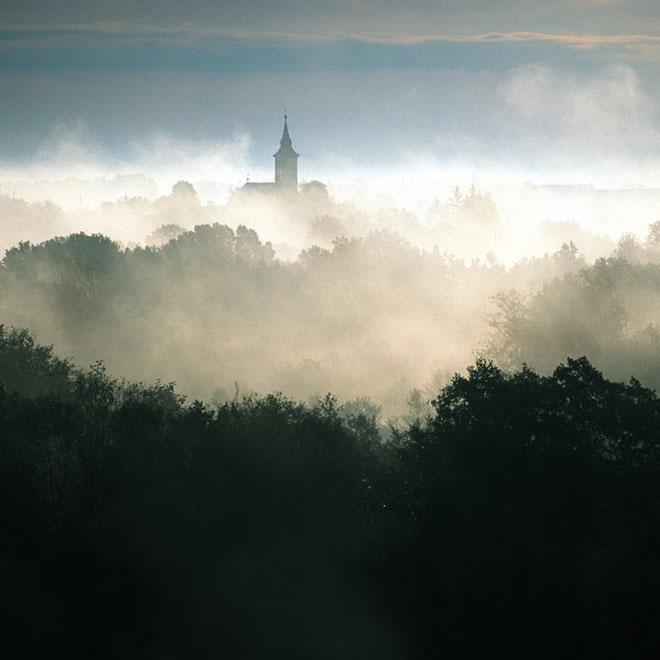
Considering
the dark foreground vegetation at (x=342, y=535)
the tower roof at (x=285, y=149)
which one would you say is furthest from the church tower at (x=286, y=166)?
the dark foreground vegetation at (x=342, y=535)

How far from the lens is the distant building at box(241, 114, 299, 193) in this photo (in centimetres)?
15888

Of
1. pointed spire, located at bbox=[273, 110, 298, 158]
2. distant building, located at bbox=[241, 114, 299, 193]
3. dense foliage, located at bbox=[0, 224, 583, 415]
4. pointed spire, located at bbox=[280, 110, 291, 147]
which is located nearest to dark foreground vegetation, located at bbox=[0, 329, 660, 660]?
dense foliage, located at bbox=[0, 224, 583, 415]

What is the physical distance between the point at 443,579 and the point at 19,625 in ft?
32.4

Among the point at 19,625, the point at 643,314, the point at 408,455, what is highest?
the point at 643,314

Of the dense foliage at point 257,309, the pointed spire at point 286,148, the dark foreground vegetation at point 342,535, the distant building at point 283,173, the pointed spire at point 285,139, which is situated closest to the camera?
the dark foreground vegetation at point 342,535

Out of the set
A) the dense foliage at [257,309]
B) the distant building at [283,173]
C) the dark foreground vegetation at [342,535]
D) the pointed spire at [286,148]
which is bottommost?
the dark foreground vegetation at [342,535]

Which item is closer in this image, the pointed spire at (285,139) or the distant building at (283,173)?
the distant building at (283,173)

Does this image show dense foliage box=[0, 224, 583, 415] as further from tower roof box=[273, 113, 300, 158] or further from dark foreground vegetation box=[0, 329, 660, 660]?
tower roof box=[273, 113, 300, 158]

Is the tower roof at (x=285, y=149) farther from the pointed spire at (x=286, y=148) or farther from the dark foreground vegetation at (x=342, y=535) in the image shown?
the dark foreground vegetation at (x=342, y=535)

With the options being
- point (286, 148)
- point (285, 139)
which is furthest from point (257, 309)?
point (285, 139)

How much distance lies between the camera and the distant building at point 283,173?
521ft

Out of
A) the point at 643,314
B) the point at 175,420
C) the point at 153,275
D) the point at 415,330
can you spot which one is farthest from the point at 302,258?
the point at 175,420

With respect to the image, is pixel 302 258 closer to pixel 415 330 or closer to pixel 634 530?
pixel 415 330

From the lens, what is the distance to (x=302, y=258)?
92.8 metres
